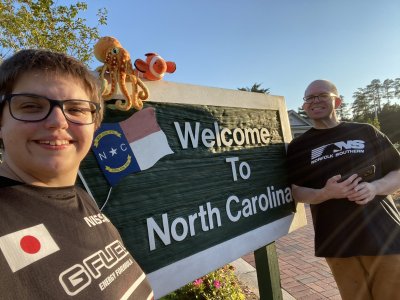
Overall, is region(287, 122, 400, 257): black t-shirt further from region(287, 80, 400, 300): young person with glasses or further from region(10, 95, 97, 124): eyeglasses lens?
region(10, 95, 97, 124): eyeglasses lens

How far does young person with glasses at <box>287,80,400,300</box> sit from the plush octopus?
1459 millimetres

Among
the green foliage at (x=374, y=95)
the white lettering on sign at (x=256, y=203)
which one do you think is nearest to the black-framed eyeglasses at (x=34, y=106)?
the white lettering on sign at (x=256, y=203)

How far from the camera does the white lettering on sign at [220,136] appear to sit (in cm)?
161

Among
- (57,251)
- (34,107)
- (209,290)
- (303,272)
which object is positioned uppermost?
(34,107)

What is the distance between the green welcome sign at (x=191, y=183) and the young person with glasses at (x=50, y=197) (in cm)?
29

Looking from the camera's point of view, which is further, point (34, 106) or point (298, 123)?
point (298, 123)

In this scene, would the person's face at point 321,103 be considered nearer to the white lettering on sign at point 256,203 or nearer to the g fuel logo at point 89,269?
the white lettering on sign at point 256,203

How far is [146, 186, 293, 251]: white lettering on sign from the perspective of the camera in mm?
1405

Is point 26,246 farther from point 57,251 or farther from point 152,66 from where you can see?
point 152,66

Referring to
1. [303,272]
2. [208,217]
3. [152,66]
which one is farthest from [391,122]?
[152,66]

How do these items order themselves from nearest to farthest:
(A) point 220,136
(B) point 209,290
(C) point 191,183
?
(C) point 191,183 < (A) point 220,136 < (B) point 209,290

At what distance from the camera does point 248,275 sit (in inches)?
177

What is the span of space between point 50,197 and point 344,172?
6.38ft

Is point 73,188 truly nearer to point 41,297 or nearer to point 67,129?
point 67,129
